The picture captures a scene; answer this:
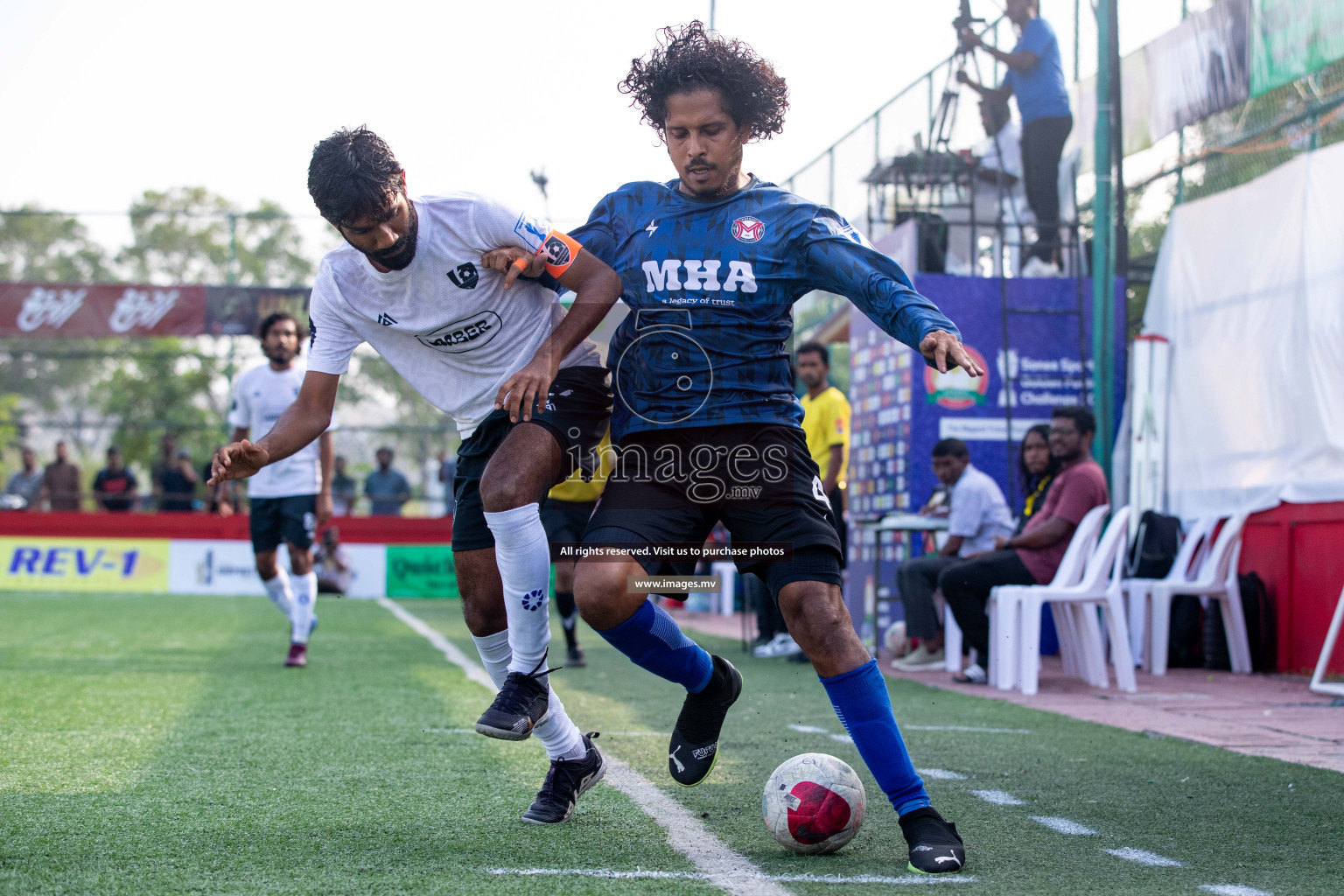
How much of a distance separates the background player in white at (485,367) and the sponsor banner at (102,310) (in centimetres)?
1600

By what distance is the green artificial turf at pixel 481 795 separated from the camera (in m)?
3.15

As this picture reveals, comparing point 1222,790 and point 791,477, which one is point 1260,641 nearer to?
point 1222,790

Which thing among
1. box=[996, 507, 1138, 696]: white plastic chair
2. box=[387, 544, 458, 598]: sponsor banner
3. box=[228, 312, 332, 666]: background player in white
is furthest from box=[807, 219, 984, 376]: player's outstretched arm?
box=[387, 544, 458, 598]: sponsor banner

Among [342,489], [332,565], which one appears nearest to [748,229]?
[332,565]

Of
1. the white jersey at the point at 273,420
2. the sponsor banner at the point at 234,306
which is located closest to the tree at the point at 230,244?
the sponsor banner at the point at 234,306

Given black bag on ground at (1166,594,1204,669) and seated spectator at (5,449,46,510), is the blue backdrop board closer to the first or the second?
black bag on ground at (1166,594,1204,669)

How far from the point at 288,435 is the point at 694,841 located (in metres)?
1.67

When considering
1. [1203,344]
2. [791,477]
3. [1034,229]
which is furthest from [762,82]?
[1034,229]

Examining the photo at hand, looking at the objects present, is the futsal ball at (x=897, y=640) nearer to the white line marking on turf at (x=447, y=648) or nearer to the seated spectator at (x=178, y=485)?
the white line marking on turf at (x=447, y=648)

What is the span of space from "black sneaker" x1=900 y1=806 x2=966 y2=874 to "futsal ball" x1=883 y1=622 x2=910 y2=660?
683 cm

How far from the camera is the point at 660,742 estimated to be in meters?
5.60

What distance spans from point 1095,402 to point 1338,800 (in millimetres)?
7217

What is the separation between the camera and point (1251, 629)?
9648mm

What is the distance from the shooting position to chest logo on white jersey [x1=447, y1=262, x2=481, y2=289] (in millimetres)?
3996
